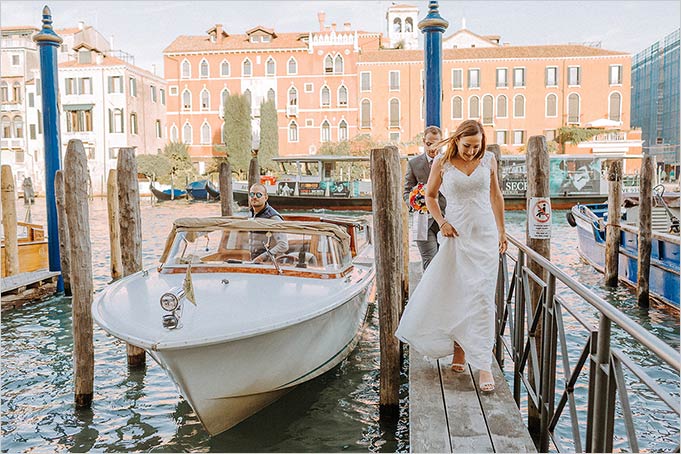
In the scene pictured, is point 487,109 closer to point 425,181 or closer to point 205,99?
point 205,99

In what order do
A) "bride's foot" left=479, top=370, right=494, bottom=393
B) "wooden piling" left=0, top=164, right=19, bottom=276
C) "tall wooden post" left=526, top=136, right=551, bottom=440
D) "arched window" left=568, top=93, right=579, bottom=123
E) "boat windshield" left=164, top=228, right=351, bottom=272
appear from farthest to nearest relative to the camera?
"arched window" left=568, top=93, right=579, bottom=123 → "wooden piling" left=0, top=164, right=19, bottom=276 → "boat windshield" left=164, top=228, right=351, bottom=272 → "tall wooden post" left=526, top=136, right=551, bottom=440 → "bride's foot" left=479, top=370, right=494, bottom=393

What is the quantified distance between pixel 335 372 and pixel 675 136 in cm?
5002

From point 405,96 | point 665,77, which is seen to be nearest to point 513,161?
point 405,96

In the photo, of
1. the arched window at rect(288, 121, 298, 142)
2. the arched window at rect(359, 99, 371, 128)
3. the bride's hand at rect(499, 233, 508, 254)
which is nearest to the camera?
the bride's hand at rect(499, 233, 508, 254)

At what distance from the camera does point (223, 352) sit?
13.1ft

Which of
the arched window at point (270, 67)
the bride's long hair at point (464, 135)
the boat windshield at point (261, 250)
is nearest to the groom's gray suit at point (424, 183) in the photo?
the boat windshield at point (261, 250)

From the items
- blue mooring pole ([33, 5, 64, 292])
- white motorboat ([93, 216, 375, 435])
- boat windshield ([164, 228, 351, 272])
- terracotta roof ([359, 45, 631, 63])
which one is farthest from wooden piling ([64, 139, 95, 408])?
terracotta roof ([359, 45, 631, 63])

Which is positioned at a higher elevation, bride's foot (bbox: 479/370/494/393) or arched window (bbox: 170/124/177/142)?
arched window (bbox: 170/124/177/142)

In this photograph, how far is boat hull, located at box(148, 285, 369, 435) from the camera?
3.97 meters

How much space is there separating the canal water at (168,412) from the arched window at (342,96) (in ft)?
110

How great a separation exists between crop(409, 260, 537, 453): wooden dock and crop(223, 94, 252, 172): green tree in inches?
1396

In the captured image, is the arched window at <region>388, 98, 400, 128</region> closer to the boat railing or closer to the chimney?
the chimney

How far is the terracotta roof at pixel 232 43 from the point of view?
40844 mm

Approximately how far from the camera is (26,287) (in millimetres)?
8727
